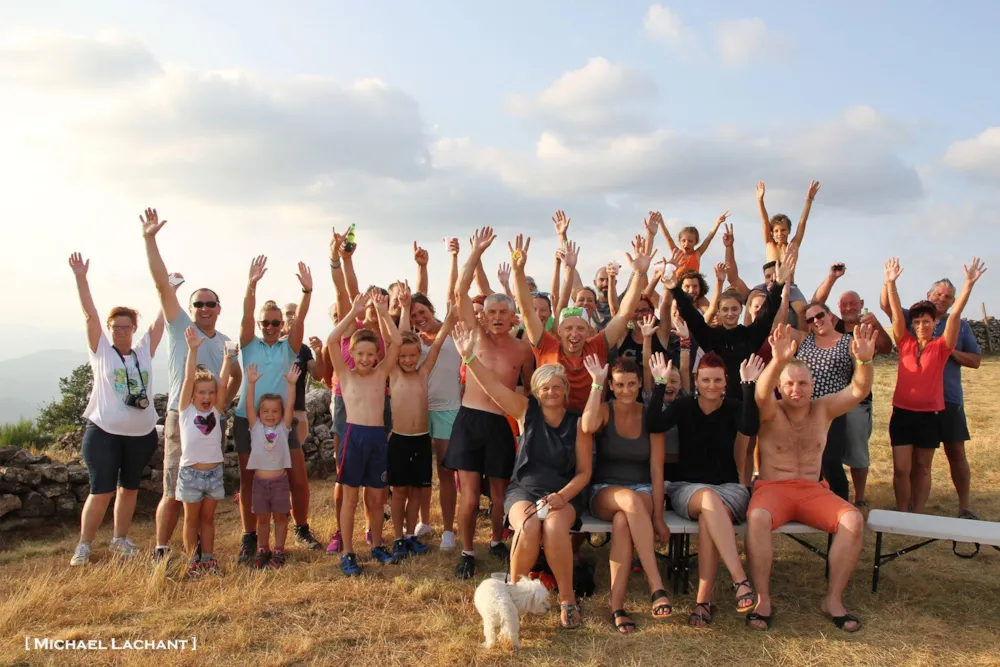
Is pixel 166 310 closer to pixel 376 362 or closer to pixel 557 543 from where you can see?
pixel 376 362

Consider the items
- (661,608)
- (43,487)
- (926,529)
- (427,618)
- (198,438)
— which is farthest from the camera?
(43,487)

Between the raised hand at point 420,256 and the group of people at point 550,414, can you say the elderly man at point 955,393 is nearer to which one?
the group of people at point 550,414

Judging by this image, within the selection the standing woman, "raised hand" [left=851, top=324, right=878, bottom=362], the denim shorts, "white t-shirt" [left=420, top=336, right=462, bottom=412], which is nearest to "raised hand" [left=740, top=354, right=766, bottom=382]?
"raised hand" [left=851, top=324, right=878, bottom=362]

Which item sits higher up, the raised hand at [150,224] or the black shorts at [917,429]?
the raised hand at [150,224]

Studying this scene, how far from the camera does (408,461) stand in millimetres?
5926

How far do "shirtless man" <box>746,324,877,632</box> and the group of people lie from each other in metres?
0.01

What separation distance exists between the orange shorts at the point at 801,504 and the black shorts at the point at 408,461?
261cm

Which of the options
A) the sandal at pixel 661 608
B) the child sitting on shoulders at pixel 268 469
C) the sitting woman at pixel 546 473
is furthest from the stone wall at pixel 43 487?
the sandal at pixel 661 608

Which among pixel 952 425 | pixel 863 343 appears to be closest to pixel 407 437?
pixel 863 343

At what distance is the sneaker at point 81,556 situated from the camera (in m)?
5.81

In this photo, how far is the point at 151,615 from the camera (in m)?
4.71


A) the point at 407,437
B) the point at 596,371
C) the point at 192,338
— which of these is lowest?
the point at 407,437

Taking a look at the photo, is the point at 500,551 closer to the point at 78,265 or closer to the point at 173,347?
the point at 173,347

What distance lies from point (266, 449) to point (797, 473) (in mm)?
4131
